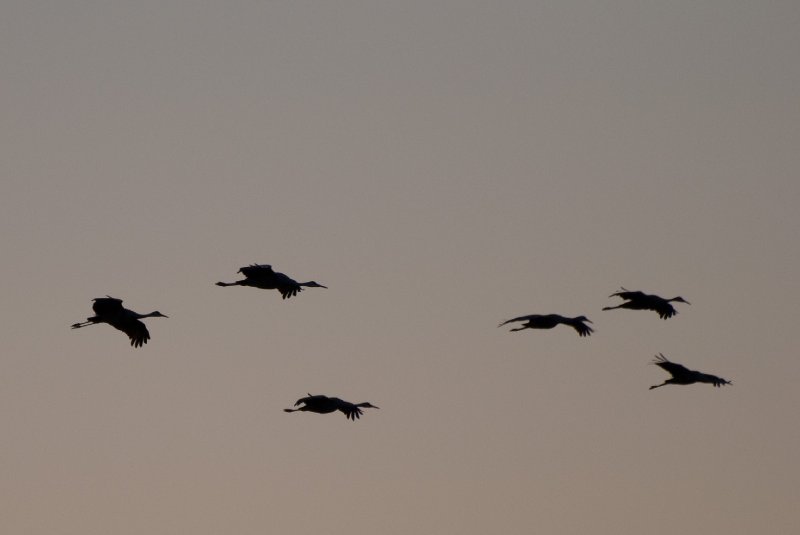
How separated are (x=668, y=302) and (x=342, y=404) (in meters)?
10.3

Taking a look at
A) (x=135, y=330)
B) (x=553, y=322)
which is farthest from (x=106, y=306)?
(x=553, y=322)

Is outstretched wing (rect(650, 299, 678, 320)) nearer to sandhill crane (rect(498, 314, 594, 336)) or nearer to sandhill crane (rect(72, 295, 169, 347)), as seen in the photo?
sandhill crane (rect(498, 314, 594, 336))

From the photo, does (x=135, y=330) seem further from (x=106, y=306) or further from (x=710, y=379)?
(x=710, y=379)

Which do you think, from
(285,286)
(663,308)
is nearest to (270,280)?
(285,286)

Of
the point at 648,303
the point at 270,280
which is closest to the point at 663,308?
the point at 648,303

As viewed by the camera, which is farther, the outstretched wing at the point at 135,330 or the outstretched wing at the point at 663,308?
the outstretched wing at the point at 135,330

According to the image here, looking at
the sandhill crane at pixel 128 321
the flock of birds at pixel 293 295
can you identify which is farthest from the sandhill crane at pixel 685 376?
the sandhill crane at pixel 128 321

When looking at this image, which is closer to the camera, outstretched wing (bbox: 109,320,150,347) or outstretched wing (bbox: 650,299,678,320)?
outstretched wing (bbox: 650,299,678,320)

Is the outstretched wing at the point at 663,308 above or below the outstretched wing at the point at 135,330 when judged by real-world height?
below

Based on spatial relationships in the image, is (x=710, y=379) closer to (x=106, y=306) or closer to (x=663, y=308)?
(x=663, y=308)

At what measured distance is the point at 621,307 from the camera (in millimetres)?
67438

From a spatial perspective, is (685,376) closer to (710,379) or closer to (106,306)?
(710,379)

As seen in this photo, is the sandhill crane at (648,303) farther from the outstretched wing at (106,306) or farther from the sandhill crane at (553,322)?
the outstretched wing at (106,306)

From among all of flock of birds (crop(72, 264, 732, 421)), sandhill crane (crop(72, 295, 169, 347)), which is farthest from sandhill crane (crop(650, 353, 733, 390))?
sandhill crane (crop(72, 295, 169, 347))
